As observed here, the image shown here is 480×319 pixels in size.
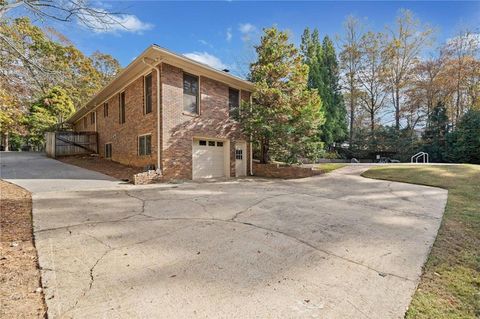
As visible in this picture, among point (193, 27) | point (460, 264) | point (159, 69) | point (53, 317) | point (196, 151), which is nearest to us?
point (53, 317)

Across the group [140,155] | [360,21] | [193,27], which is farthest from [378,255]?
[360,21]

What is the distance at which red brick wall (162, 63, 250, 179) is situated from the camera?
32.6 ft

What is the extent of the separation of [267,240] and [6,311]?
9.42 feet

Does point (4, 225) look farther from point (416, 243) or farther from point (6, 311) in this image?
point (416, 243)

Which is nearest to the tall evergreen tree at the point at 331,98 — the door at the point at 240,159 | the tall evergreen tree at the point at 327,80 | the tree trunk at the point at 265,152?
the tall evergreen tree at the point at 327,80

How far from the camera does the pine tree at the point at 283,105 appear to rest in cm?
1148

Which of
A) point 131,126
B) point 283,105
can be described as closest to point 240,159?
point 283,105

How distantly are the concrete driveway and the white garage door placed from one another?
211 inches

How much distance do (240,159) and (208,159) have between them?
2194 millimetres

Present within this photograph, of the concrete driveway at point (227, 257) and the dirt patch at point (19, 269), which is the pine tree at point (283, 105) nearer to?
the concrete driveway at point (227, 257)

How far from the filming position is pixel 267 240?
12.0 ft

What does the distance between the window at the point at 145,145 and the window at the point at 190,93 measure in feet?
7.05

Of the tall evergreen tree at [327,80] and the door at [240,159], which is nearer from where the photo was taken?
the door at [240,159]

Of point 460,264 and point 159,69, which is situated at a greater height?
point 159,69
